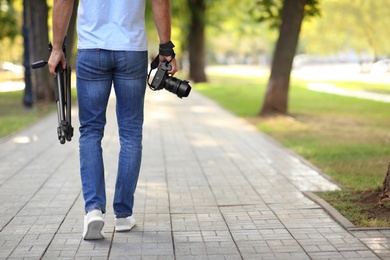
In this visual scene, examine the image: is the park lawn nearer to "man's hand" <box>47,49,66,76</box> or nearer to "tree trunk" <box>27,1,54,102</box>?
"man's hand" <box>47,49,66,76</box>

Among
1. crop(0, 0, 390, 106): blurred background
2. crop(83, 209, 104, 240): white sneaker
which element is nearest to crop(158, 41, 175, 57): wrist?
crop(83, 209, 104, 240): white sneaker

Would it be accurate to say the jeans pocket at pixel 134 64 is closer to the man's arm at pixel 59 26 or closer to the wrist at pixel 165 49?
the wrist at pixel 165 49

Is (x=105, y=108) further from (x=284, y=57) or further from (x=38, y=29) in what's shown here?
(x=38, y=29)

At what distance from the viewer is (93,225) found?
4758 mm

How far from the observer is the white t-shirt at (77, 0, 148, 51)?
4.73m

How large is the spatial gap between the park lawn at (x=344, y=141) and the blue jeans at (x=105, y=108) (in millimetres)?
1804

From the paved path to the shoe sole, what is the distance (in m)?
0.06

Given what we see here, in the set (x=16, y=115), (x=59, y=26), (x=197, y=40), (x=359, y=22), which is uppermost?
(x=59, y=26)

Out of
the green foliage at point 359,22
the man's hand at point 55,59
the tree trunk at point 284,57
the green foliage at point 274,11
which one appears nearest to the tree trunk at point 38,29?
the green foliage at point 274,11

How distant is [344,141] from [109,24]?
748 centimetres

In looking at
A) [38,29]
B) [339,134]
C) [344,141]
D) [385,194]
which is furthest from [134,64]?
[38,29]

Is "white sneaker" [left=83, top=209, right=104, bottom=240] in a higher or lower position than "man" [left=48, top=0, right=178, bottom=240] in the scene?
lower

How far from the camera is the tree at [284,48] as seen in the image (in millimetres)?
15180

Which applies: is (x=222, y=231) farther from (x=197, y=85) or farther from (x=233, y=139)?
(x=197, y=85)
